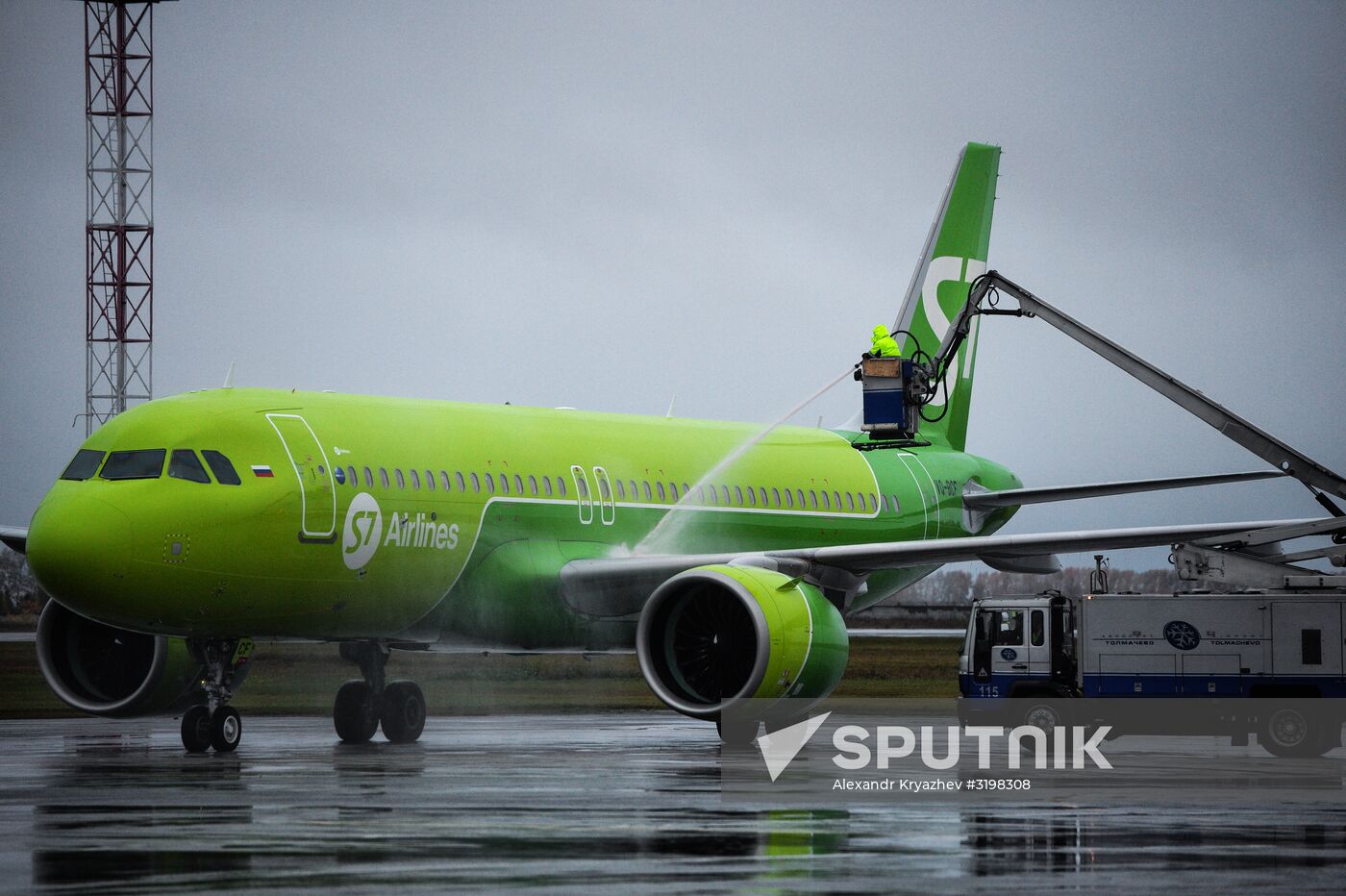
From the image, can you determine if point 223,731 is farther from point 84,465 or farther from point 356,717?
point 84,465

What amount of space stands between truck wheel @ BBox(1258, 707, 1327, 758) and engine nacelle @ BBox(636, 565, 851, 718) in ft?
16.8

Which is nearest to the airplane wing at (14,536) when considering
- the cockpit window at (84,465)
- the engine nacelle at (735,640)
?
the cockpit window at (84,465)

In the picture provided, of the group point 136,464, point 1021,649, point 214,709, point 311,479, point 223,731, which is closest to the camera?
point 136,464

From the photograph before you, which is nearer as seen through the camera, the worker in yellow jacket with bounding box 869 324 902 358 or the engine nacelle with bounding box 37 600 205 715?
the engine nacelle with bounding box 37 600 205 715

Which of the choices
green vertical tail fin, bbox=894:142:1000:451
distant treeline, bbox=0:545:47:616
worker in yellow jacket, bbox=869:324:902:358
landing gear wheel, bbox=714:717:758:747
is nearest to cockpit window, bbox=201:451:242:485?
landing gear wheel, bbox=714:717:758:747

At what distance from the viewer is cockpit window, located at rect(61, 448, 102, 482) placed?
66.0 ft

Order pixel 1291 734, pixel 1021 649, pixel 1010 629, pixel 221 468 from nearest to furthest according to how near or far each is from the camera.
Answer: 1. pixel 221 468
2. pixel 1291 734
3. pixel 1021 649
4. pixel 1010 629

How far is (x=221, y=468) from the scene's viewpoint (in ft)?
66.3

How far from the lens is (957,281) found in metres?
32.1

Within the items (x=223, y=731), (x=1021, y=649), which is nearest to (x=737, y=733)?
(x=1021, y=649)

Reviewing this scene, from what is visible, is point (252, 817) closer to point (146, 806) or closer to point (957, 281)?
point (146, 806)

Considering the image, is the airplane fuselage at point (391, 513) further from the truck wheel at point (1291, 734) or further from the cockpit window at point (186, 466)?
the truck wheel at point (1291, 734)

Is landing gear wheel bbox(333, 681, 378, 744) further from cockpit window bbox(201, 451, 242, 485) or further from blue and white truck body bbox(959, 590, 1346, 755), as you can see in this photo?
blue and white truck body bbox(959, 590, 1346, 755)

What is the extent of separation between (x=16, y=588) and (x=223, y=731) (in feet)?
76.3
